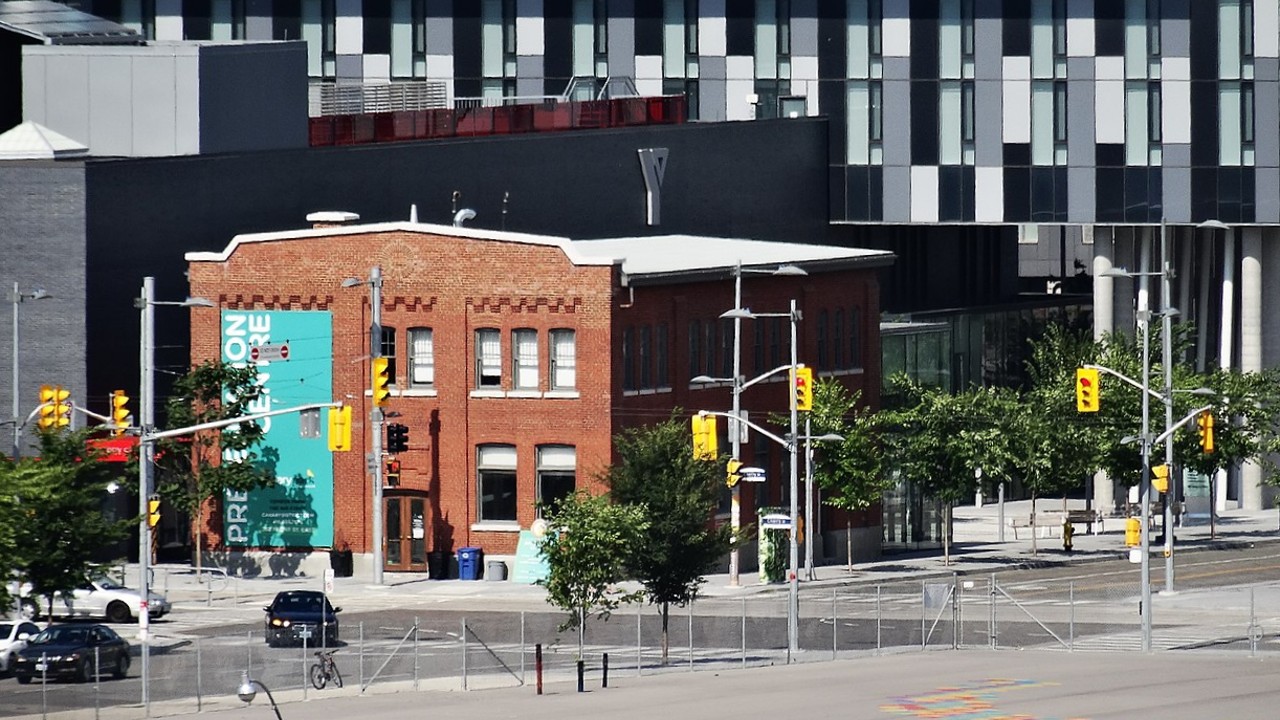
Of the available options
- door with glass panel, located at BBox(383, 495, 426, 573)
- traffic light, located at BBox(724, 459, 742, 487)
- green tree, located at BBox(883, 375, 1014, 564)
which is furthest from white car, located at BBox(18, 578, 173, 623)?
green tree, located at BBox(883, 375, 1014, 564)

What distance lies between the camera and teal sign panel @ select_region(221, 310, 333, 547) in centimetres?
8269

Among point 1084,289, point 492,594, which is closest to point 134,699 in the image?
point 492,594

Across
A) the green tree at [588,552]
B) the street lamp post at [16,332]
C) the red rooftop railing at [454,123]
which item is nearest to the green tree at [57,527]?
the street lamp post at [16,332]

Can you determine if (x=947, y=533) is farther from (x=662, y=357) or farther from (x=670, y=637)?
(x=670, y=637)

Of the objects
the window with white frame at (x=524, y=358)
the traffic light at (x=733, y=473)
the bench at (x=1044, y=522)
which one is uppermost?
the window with white frame at (x=524, y=358)

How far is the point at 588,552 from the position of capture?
200 feet

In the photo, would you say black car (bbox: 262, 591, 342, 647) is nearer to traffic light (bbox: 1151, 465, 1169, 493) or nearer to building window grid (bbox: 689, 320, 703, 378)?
building window grid (bbox: 689, 320, 703, 378)

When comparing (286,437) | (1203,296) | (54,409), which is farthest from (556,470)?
(1203,296)

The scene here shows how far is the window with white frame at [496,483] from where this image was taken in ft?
266

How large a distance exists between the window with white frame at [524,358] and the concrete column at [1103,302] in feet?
113

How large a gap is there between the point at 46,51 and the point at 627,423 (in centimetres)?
2656

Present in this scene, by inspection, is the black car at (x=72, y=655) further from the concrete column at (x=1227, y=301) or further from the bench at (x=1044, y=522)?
the concrete column at (x=1227, y=301)

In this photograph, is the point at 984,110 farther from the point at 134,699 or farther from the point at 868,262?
the point at 134,699

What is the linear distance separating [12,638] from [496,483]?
23.1 metres
